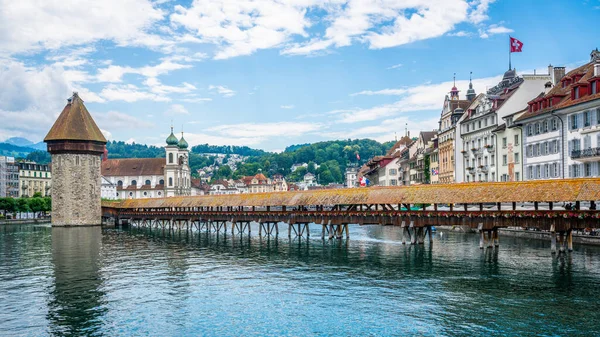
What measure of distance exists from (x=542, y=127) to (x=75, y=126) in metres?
58.8

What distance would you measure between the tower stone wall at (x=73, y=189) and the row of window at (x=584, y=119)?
200ft

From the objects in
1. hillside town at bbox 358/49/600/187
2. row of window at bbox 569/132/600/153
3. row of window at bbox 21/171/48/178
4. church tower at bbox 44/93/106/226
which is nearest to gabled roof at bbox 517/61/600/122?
hillside town at bbox 358/49/600/187

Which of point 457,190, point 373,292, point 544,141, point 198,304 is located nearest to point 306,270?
point 373,292

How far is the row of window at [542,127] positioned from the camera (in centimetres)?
4303

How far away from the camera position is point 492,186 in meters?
36.4

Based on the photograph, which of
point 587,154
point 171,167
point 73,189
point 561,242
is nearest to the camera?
point 561,242

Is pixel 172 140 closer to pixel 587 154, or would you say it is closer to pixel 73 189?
pixel 73 189

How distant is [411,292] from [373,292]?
4.96ft

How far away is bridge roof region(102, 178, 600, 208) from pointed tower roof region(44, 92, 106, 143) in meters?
30.4

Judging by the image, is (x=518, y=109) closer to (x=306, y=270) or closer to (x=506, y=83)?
(x=506, y=83)

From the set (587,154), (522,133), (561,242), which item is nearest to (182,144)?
(522,133)

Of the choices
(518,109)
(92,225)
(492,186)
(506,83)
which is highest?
(506,83)

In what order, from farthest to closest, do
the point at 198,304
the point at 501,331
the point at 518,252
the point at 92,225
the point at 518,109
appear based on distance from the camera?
the point at 92,225 < the point at 518,109 < the point at 518,252 < the point at 198,304 < the point at 501,331

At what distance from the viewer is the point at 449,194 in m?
38.3
